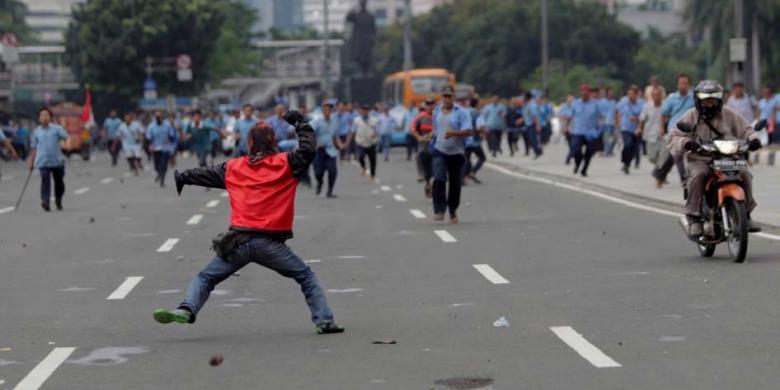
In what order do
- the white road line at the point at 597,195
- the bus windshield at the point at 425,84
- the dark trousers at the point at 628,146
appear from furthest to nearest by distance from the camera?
the bus windshield at the point at 425,84 < the dark trousers at the point at 628,146 < the white road line at the point at 597,195

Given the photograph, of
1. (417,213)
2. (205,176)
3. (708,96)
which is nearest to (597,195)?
(417,213)

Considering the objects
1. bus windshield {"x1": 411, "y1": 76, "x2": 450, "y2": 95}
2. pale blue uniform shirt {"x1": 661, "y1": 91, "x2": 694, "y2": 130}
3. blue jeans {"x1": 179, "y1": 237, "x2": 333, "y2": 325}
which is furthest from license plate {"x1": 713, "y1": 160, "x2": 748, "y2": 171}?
bus windshield {"x1": 411, "y1": 76, "x2": 450, "y2": 95}

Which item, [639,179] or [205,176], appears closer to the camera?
[205,176]

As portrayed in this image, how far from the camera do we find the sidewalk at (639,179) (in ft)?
73.4

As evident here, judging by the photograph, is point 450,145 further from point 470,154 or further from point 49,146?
point 470,154

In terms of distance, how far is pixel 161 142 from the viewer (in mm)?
35438

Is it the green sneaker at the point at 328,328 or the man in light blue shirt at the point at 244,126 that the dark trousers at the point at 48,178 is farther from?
the green sneaker at the point at 328,328

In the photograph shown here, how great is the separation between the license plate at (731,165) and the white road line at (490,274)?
214 cm

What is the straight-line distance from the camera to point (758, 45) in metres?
74.2

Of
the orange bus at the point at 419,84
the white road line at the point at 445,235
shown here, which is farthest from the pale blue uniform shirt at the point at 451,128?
the orange bus at the point at 419,84

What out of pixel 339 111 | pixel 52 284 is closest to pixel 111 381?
pixel 52 284

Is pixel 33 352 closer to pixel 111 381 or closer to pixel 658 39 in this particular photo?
pixel 111 381

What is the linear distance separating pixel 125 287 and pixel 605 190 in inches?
569

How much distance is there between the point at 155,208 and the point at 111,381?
17.7 m
